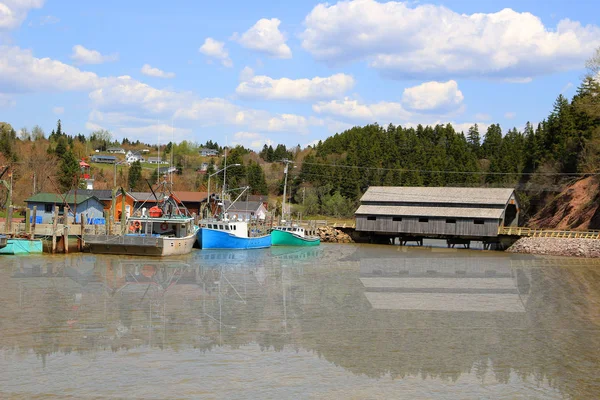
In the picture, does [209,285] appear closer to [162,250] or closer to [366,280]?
[366,280]

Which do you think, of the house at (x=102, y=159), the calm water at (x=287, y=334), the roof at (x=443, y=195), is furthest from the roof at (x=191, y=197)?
the house at (x=102, y=159)

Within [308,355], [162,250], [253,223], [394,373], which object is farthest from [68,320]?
[253,223]

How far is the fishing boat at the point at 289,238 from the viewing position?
66875mm

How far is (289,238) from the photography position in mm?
67188

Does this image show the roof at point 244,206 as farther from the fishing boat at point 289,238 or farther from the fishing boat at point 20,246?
the fishing boat at point 20,246

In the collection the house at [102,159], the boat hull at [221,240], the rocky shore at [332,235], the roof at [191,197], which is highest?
the house at [102,159]

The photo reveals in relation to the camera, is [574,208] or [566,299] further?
[574,208]

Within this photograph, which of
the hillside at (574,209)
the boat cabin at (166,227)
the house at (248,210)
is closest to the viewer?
the boat cabin at (166,227)

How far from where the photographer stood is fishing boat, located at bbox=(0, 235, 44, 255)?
4478 cm

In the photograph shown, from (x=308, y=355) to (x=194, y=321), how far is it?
20.1ft

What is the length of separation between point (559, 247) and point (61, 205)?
4656 cm

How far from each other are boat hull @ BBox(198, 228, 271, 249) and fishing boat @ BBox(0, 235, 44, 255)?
13590 millimetres

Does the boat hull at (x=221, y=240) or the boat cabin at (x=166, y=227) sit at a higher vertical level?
the boat cabin at (x=166, y=227)

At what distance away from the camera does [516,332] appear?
24844 mm
